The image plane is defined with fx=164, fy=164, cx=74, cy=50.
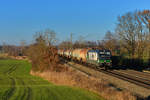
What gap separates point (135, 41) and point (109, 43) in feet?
44.5

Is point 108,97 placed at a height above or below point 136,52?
below

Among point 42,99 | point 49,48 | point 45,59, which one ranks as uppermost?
point 49,48

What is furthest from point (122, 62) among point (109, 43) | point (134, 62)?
point (109, 43)

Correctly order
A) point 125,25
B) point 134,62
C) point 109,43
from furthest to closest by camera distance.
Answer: point 109,43
point 125,25
point 134,62

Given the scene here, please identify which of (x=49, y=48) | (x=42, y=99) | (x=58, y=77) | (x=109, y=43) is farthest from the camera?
(x=109, y=43)

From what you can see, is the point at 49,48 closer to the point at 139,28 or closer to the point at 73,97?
the point at 73,97

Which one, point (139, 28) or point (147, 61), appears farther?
point (139, 28)

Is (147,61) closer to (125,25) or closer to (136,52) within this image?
(136,52)

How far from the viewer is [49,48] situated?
29516 millimetres

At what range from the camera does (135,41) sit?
37469mm

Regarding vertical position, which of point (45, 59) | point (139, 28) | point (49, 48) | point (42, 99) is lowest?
point (42, 99)

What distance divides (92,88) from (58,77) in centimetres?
768

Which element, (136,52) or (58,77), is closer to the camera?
(58,77)

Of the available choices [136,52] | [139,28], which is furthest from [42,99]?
[139,28]
